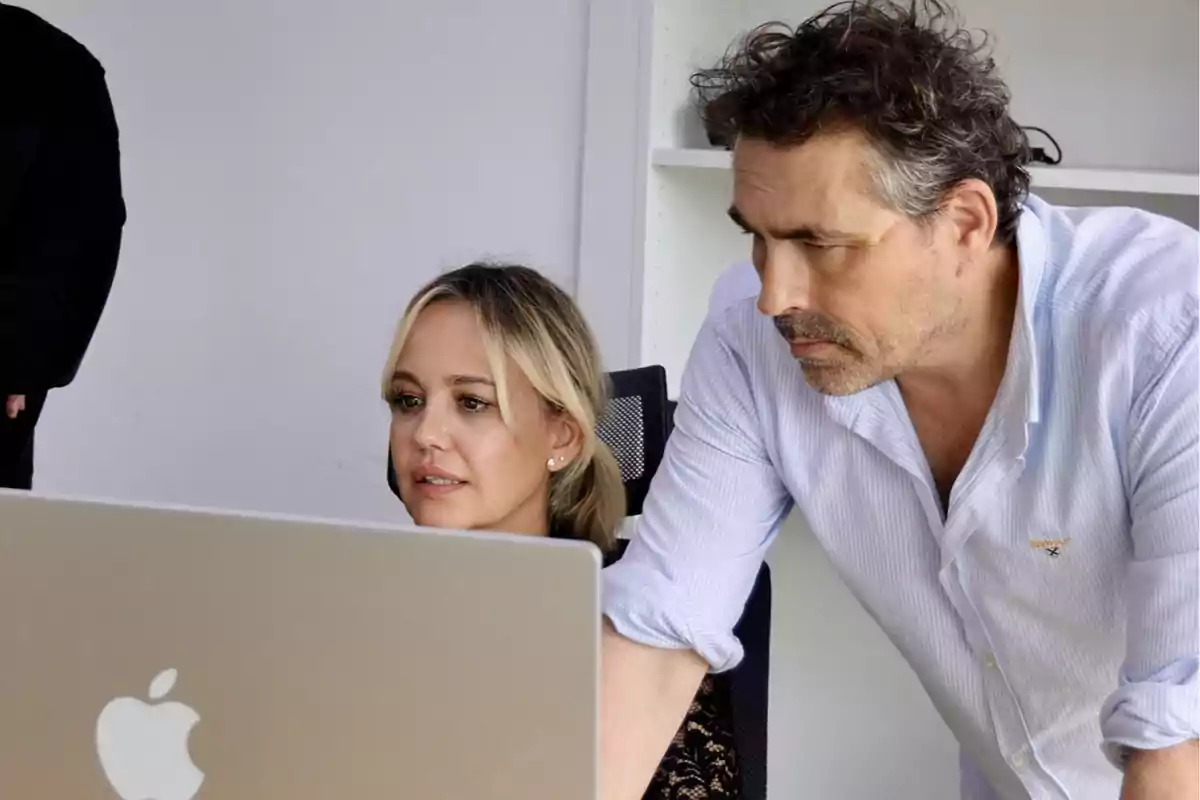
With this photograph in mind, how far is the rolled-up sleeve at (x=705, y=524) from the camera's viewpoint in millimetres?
1140

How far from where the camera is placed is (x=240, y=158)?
2338 millimetres

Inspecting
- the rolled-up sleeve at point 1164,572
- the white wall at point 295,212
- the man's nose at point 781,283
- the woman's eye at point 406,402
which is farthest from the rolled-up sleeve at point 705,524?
the white wall at point 295,212

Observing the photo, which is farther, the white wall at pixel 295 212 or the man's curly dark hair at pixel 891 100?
the white wall at pixel 295 212

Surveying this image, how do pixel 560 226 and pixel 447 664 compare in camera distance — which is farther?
pixel 560 226

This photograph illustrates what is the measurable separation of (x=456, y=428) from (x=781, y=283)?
60 centimetres

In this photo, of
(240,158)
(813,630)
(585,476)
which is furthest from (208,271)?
(813,630)

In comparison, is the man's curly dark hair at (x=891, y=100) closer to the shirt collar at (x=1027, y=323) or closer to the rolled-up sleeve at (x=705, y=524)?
→ the shirt collar at (x=1027, y=323)

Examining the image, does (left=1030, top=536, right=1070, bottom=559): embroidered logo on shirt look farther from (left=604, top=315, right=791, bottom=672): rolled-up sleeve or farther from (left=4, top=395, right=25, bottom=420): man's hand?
(left=4, top=395, right=25, bottom=420): man's hand

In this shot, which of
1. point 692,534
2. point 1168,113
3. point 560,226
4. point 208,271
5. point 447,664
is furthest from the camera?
point 208,271

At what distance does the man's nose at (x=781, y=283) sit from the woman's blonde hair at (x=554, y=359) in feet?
1.78

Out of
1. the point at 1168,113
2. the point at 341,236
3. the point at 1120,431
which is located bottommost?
the point at 1120,431

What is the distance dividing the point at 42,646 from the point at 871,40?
2.41 feet

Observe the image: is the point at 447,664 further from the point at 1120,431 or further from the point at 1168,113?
the point at 1168,113

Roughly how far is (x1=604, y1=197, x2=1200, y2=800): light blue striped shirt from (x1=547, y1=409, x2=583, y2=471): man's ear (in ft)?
1.26
